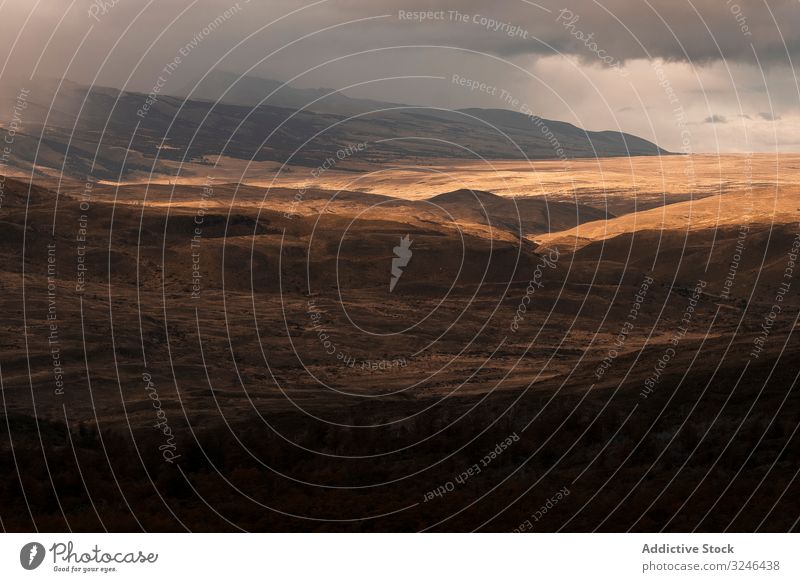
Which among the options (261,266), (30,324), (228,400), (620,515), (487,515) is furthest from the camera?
(261,266)

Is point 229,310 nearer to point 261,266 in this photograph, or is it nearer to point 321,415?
point 261,266

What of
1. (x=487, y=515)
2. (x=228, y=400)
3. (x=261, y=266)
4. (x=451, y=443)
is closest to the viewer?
(x=487, y=515)

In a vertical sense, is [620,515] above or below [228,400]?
above

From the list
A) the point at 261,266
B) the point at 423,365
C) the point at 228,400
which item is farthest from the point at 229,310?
the point at 228,400

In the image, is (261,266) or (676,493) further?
(261,266)

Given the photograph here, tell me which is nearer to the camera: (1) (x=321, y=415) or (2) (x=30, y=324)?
(1) (x=321, y=415)

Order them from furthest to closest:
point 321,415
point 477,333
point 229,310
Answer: point 229,310 → point 477,333 → point 321,415
